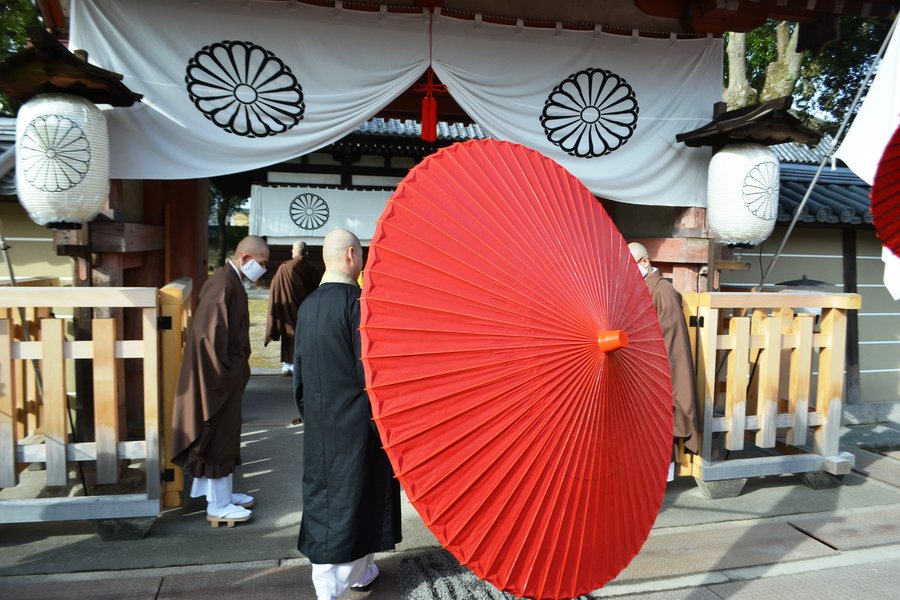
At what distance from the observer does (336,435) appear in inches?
115

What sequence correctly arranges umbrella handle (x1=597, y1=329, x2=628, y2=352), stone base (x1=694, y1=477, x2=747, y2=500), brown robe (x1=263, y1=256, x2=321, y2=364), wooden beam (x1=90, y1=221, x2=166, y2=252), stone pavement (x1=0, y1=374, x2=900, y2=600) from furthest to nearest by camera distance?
A: brown robe (x1=263, y1=256, x2=321, y2=364), stone base (x1=694, y1=477, x2=747, y2=500), wooden beam (x1=90, y1=221, x2=166, y2=252), stone pavement (x1=0, y1=374, x2=900, y2=600), umbrella handle (x1=597, y1=329, x2=628, y2=352)

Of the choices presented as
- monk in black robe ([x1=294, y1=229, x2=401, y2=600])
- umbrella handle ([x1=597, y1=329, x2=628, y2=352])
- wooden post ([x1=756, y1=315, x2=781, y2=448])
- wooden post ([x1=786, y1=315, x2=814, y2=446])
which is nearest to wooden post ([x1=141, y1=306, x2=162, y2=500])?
monk in black robe ([x1=294, y1=229, x2=401, y2=600])

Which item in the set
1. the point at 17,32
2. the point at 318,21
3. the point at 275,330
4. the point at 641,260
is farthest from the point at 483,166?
the point at 17,32

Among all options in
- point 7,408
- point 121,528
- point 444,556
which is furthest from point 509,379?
point 7,408

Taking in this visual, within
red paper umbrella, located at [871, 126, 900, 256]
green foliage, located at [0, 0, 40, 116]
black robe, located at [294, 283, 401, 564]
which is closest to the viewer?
red paper umbrella, located at [871, 126, 900, 256]

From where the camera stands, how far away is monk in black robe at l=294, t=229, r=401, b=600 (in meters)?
2.92

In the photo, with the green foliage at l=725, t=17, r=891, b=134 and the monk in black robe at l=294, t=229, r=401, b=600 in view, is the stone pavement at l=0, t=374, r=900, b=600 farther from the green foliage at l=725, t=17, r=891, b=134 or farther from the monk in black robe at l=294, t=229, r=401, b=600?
the green foliage at l=725, t=17, r=891, b=134

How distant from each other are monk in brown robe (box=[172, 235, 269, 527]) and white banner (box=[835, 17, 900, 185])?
4378mm

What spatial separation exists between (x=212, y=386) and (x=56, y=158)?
1.78 m

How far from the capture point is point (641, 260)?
16.5ft

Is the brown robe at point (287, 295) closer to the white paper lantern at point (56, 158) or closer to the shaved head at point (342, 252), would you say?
the white paper lantern at point (56, 158)

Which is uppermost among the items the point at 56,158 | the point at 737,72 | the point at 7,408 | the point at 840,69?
the point at 840,69

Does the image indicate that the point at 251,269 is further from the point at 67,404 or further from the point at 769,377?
the point at 769,377

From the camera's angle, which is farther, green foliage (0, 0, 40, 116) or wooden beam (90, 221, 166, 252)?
green foliage (0, 0, 40, 116)
